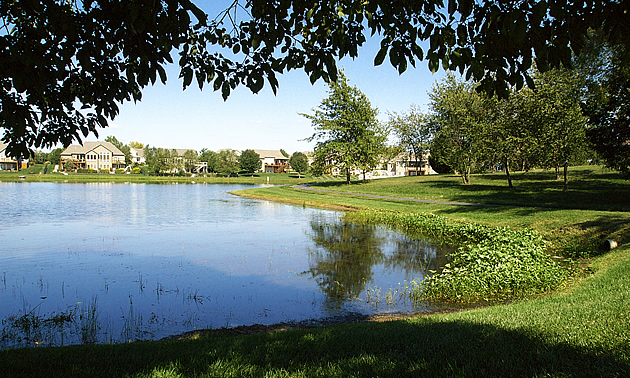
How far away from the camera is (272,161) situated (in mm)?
153625

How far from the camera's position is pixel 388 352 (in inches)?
203

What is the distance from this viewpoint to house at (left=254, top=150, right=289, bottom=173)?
146650mm

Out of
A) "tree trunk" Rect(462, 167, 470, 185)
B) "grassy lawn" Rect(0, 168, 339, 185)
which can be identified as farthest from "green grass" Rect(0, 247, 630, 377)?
"grassy lawn" Rect(0, 168, 339, 185)

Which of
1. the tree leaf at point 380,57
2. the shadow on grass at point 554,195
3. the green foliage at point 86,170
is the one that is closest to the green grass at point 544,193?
the shadow on grass at point 554,195

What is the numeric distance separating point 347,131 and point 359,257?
3777 centimetres

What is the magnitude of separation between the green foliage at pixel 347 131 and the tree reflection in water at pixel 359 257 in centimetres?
2905

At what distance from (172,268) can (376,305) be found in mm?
6802

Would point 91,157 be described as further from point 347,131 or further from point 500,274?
point 500,274

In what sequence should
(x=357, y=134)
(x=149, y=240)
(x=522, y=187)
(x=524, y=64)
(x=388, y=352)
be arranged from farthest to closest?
(x=357, y=134) → (x=522, y=187) → (x=149, y=240) → (x=524, y=64) → (x=388, y=352)

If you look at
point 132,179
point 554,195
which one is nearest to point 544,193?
point 554,195

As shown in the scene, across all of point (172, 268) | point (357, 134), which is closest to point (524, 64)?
point (172, 268)

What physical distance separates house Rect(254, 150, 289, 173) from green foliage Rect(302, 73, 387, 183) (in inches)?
3535

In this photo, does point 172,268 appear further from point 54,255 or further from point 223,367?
point 223,367

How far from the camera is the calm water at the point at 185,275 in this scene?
8.59m
